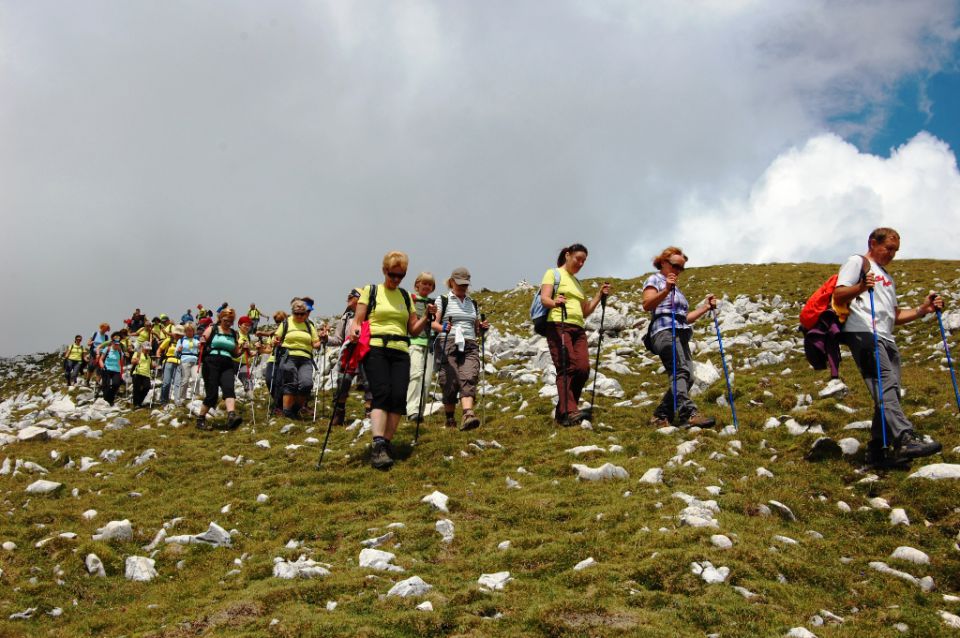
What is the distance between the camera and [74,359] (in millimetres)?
32906

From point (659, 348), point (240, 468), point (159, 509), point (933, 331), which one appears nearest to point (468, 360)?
point (659, 348)

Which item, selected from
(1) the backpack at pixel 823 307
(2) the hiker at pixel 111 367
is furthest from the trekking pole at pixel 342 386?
(2) the hiker at pixel 111 367

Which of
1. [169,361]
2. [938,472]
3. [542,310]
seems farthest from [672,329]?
[169,361]

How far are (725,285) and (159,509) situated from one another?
3034cm

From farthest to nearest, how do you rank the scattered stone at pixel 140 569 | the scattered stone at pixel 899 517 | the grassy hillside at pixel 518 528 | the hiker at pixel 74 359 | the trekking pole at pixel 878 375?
the hiker at pixel 74 359
the trekking pole at pixel 878 375
the scattered stone at pixel 140 569
the scattered stone at pixel 899 517
the grassy hillside at pixel 518 528

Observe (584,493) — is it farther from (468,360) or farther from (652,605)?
(468,360)

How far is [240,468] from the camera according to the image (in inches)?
483

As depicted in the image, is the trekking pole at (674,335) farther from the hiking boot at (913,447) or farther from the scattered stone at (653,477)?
the hiking boot at (913,447)

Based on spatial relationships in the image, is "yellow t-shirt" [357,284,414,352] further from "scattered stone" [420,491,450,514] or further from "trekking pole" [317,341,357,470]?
"scattered stone" [420,491,450,514]

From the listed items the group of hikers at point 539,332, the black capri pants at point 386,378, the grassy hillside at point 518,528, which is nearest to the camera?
the grassy hillside at point 518,528

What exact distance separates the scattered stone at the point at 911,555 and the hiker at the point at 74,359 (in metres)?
34.4

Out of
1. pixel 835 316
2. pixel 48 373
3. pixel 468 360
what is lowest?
pixel 48 373

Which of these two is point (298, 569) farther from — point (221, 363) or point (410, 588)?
point (221, 363)

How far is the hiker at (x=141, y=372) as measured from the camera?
71.9 feet
